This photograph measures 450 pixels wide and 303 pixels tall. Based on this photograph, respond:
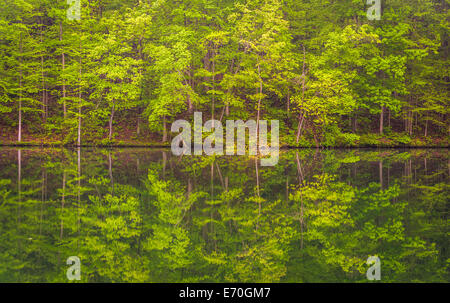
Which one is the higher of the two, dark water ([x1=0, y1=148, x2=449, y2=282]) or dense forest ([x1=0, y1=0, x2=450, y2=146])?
dense forest ([x1=0, y1=0, x2=450, y2=146])

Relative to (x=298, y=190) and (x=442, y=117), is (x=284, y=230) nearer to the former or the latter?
(x=298, y=190)

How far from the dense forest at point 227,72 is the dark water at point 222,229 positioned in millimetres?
19822

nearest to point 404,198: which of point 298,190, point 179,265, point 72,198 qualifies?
point 298,190

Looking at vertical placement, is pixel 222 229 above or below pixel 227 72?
below

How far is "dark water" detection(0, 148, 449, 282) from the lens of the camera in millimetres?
5609

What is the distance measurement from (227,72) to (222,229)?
29676 millimetres

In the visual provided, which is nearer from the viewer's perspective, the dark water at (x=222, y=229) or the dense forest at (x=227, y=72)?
the dark water at (x=222, y=229)

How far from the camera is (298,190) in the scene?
12.1 m

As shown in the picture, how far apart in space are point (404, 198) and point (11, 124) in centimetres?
3355

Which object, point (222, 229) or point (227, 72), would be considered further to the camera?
point (227, 72)

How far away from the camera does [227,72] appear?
3625 cm

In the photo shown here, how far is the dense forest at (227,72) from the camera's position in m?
32.6

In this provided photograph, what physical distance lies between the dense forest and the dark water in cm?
1982

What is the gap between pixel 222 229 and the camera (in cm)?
771
